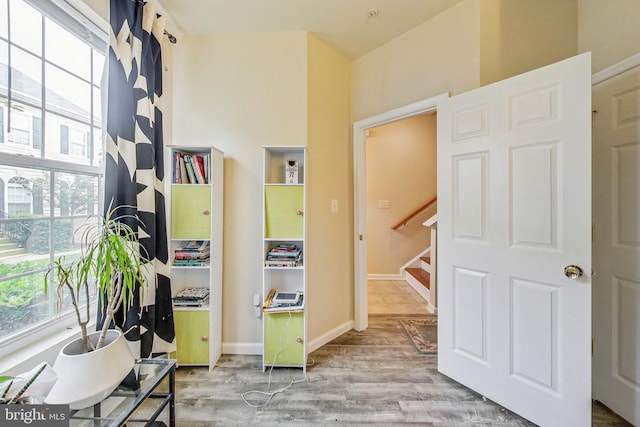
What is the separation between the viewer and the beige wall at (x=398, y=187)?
Answer: 4000 millimetres

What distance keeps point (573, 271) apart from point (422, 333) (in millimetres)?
1423

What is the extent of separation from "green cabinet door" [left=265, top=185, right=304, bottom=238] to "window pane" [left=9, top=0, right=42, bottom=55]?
53.4 inches

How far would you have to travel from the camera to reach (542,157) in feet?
4.13

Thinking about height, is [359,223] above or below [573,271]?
above

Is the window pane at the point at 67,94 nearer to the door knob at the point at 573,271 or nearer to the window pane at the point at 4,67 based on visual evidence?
the window pane at the point at 4,67

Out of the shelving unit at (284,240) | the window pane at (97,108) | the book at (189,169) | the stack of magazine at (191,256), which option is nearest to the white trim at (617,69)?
the shelving unit at (284,240)

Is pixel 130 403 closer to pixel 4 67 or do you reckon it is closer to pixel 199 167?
pixel 199 167

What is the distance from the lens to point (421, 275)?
3.51m

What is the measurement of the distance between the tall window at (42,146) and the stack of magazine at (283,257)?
113cm

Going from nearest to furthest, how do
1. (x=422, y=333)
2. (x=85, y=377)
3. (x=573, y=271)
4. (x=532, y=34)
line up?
1. (x=85, y=377)
2. (x=573, y=271)
3. (x=532, y=34)
4. (x=422, y=333)

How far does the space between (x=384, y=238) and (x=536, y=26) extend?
9.89ft

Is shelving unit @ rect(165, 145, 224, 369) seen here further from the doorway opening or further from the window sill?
the doorway opening

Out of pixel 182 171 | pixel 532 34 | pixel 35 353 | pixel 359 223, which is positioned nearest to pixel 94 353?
pixel 35 353

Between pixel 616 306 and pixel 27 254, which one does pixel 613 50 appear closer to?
pixel 616 306
